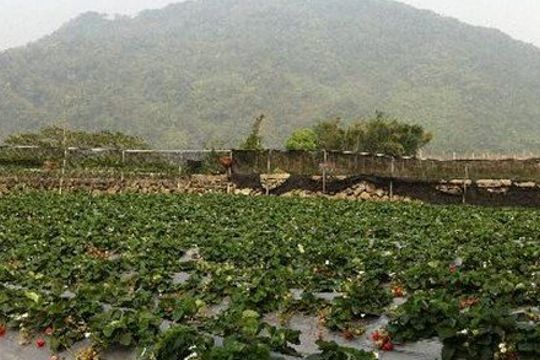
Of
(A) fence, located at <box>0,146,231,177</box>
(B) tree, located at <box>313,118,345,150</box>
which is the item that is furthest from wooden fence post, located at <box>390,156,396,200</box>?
(B) tree, located at <box>313,118,345,150</box>

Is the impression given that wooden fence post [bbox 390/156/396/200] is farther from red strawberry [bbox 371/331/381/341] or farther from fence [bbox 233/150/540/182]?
red strawberry [bbox 371/331/381/341]

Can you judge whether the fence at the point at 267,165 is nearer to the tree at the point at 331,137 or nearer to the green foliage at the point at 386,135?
the tree at the point at 331,137

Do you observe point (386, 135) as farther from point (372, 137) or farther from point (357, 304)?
point (357, 304)

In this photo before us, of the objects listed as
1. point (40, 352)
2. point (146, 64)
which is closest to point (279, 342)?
point (40, 352)

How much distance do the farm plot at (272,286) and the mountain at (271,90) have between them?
236ft

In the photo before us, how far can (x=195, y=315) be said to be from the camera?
9273 millimetres

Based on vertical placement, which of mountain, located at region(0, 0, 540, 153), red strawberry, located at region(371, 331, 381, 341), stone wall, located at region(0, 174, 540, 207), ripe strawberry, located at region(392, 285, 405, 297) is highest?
mountain, located at region(0, 0, 540, 153)

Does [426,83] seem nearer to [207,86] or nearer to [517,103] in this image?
[517,103]

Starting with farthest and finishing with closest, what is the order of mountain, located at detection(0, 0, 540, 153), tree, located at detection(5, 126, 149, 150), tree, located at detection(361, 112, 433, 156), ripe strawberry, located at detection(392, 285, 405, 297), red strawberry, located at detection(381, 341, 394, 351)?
1. mountain, located at detection(0, 0, 540, 153)
2. tree, located at detection(361, 112, 433, 156)
3. tree, located at detection(5, 126, 149, 150)
4. ripe strawberry, located at detection(392, 285, 405, 297)
5. red strawberry, located at detection(381, 341, 394, 351)

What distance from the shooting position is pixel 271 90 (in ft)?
472

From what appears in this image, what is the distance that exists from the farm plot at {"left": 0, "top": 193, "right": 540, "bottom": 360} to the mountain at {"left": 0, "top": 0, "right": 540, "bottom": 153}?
71879 millimetres

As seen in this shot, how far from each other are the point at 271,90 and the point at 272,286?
135466mm

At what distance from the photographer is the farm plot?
22.4 ft

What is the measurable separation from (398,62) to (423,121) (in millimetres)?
58209
